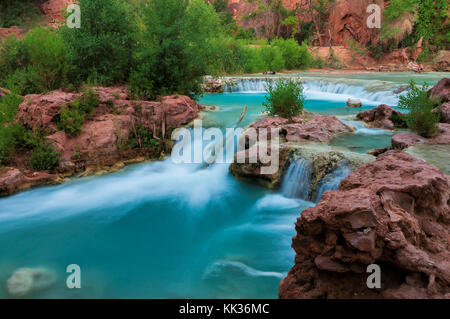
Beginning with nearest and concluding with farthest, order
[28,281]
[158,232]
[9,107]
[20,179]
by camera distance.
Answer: [28,281] < [158,232] < [20,179] < [9,107]

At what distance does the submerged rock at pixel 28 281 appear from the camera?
3562 mm

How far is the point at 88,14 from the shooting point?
8281 mm

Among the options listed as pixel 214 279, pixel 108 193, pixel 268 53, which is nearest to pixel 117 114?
pixel 108 193

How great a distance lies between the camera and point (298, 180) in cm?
559

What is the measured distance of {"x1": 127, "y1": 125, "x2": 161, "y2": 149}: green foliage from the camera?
7359mm

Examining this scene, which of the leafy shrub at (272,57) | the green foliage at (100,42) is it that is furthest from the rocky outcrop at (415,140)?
the leafy shrub at (272,57)

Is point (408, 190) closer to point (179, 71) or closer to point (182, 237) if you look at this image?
point (182, 237)

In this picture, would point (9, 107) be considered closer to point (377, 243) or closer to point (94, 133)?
point (94, 133)

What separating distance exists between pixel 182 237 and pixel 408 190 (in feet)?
10.5

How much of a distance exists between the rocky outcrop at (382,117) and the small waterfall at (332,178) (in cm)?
324

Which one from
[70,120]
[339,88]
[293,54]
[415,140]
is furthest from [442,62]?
[70,120]

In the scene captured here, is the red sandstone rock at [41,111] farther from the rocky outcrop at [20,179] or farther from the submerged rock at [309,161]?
the submerged rock at [309,161]

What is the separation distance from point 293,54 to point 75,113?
853 inches

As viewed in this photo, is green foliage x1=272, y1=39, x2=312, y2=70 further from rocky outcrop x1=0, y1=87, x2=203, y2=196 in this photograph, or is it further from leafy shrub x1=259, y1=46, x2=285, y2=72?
rocky outcrop x1=0, y1=87, x2=203, y2=196
